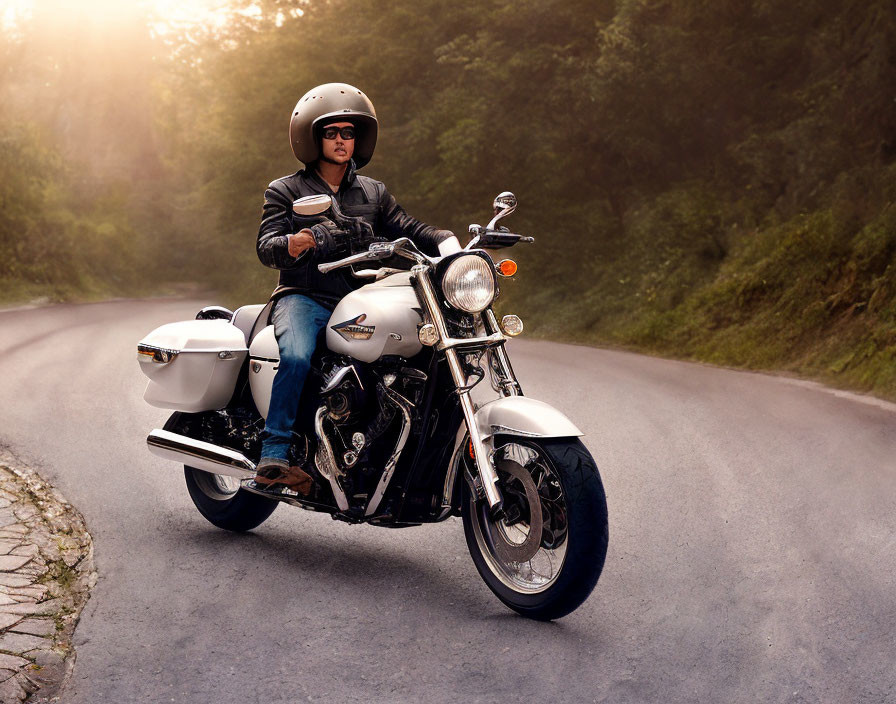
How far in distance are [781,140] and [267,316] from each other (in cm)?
1558

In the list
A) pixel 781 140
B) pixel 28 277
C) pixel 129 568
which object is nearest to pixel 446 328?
pixel 129 568

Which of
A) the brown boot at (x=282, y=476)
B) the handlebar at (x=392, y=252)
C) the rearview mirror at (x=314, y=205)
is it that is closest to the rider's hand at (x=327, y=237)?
the handlebar at (x=392, y=252)

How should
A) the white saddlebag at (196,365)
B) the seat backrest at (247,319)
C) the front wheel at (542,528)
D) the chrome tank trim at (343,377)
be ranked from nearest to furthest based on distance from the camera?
the front wheel at (542,528), the chrome tank trim at (343,377), the white saddlebag at (196,365), the seat backrest at (247,319)

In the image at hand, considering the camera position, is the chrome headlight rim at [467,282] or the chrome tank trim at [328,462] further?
the chrome tank trim at [328,462]

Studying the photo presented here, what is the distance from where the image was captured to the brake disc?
4344 millimetres

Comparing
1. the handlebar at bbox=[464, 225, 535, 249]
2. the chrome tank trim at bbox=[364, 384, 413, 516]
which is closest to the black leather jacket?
the handlebar at bbox=[464, 225, 535, 249]

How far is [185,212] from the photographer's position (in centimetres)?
4875

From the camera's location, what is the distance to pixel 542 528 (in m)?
4.33

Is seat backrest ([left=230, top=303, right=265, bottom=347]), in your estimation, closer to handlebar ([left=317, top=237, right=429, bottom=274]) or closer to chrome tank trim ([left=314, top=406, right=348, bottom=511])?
chrome tank trim ([left=314, top=406, right=348, bottom=511])

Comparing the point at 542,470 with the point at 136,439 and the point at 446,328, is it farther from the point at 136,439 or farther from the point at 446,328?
the point at 136,439

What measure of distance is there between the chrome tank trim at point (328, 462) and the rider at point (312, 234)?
115 mm

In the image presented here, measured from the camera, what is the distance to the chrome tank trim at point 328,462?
495 centimetres

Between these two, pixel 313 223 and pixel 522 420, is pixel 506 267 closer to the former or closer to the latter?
pixel 522 420

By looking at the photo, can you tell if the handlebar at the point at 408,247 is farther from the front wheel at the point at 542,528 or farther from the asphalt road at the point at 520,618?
the asphalt road at the point at 520,618
